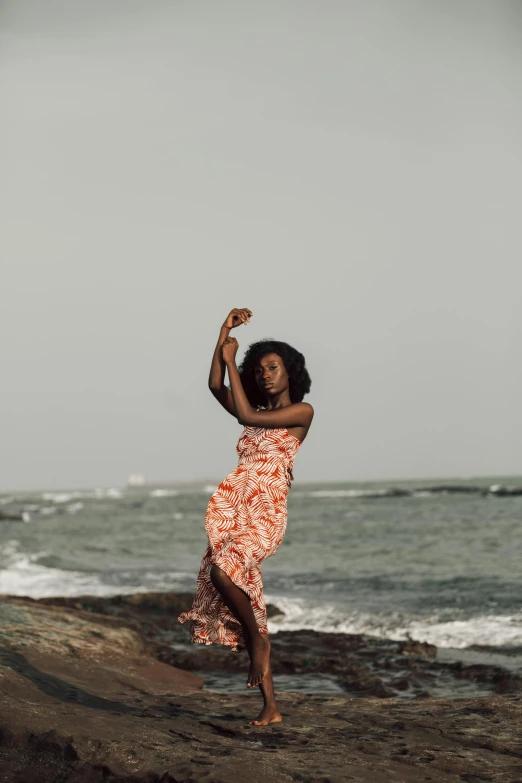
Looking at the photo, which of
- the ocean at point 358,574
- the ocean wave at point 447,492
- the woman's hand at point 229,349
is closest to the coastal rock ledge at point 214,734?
the woman's hand at point 229,349

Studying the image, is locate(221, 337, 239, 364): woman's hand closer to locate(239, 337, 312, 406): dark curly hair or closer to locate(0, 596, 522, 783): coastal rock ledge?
locate(239, 337, 312, 406): dark curly hair

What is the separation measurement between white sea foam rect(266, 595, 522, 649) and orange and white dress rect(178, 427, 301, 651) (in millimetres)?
5412

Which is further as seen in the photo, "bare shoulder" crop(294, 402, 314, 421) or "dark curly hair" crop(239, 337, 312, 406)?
"dark curly hair" crop(239, 337, 312, 406)

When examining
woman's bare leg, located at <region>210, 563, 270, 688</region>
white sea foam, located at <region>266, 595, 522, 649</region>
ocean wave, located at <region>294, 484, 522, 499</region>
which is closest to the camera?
woman's bare leg, located at <region>210, 563, 270, 688</region>

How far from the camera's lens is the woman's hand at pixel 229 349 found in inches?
188

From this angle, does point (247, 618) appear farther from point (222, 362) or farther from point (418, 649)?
point (418, 649)

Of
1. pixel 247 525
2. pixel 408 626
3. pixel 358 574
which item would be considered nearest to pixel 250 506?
pixel 247 525

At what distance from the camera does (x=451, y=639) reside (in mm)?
9656

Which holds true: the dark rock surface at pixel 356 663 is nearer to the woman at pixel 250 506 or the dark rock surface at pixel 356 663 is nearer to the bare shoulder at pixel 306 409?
the woman at pixel 250 506

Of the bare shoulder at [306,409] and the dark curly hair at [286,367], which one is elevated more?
the dark curly hair at [286,367]

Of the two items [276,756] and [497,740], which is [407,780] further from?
[497,740]

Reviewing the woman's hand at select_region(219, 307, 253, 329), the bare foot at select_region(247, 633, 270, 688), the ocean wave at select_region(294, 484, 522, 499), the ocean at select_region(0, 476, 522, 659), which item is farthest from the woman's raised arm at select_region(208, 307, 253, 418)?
the ocean wave at select_region(294, 484, 522, 499)

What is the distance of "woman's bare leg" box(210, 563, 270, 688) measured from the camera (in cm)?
447

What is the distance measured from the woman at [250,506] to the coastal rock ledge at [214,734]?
47 centimetres
